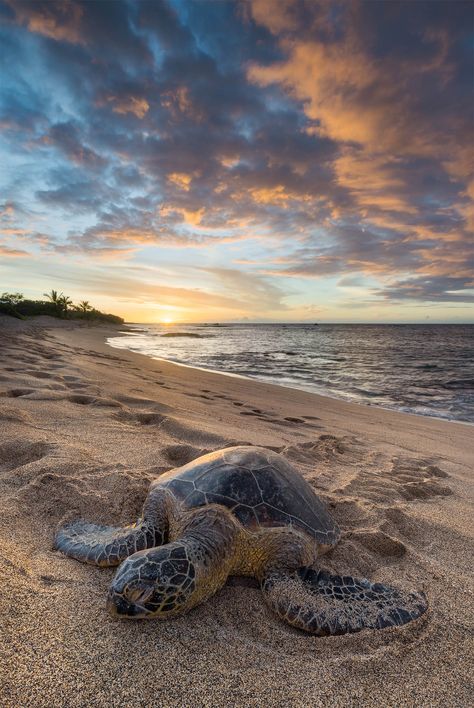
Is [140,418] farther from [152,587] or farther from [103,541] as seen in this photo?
[152,587]

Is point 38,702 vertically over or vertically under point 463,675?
over

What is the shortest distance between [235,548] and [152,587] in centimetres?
72

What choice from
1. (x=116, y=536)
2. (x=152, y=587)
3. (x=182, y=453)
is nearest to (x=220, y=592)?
(x=152, y=587)

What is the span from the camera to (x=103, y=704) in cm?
148

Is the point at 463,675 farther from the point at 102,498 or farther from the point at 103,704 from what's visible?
the point at 102,498

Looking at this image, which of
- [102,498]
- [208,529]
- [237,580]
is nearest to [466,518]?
[237,580]

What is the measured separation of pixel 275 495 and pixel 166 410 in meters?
4.19

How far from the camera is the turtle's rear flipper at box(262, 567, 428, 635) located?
6.94ft

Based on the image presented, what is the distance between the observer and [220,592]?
2.41 m

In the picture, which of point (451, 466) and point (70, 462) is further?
point (451, 466)

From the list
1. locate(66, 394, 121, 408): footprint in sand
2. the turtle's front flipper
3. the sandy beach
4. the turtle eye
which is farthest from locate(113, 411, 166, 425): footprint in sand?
the turtle eye

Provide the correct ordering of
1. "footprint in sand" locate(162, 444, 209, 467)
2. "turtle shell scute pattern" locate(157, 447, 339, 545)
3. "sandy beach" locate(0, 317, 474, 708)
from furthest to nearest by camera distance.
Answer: "footprint in sand" locate(162, 444, 209, 467) → "turtle shell scute pattern" locate(157, 447, 339, 545) → "sandy beach" locate(0, 317, 474, 708)

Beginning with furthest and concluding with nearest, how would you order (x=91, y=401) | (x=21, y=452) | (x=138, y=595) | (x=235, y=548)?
(x=91, y=401), (x=21, y=452), (x=235, y=548), (x=138, y=595)

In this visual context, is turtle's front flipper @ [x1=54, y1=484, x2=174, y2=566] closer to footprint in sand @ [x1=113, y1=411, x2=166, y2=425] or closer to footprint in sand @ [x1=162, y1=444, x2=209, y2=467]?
footprint in sand @ [x1=162, y1=444, x2=209, y2=467]
